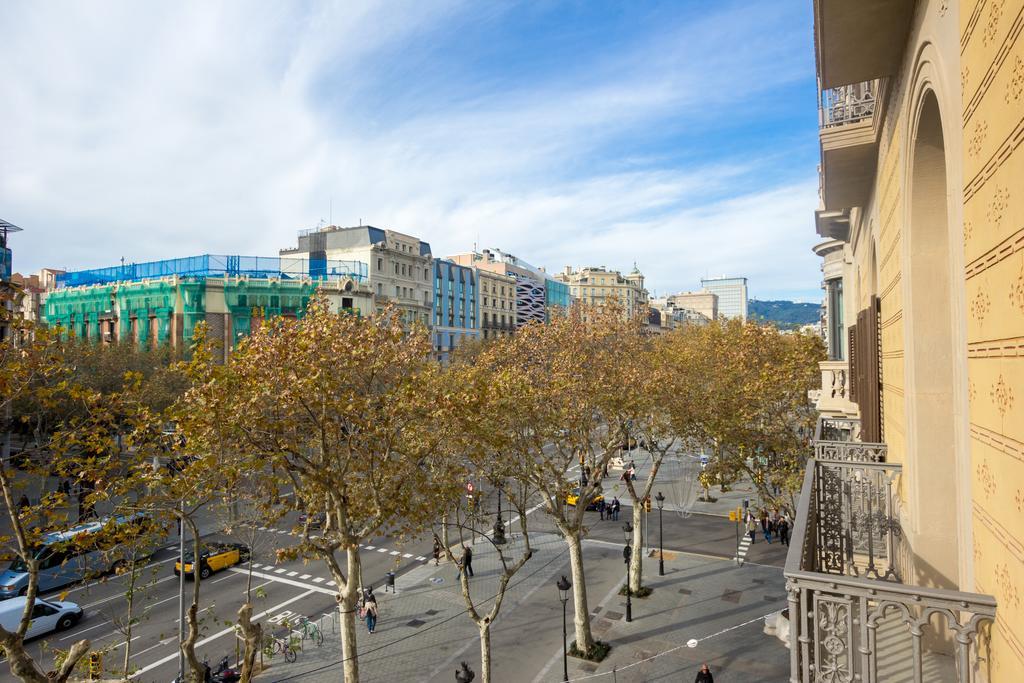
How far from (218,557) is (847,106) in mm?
23686

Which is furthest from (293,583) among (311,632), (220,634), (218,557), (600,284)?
(600,284)

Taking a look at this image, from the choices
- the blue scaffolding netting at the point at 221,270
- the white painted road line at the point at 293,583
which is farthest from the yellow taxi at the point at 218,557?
the blue scaffolding netting at the point at 221,270

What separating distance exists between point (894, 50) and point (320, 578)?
22159mm

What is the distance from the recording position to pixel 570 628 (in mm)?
17797

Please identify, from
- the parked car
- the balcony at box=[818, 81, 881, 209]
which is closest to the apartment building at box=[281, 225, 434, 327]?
the parked car

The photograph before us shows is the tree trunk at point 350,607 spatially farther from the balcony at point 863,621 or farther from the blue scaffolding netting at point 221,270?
the blue scaffolding netting at point 221,270

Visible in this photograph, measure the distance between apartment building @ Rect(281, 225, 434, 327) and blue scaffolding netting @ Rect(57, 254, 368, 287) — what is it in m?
1.26

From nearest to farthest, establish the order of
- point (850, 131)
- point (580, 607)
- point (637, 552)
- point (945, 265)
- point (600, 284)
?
point (945, 265), point (850, 131), point (580, 607), point (637, 552), point (600, 284)

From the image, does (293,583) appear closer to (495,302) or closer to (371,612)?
(371,612)

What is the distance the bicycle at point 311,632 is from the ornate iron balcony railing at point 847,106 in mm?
17298

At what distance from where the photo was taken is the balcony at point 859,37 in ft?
18.3

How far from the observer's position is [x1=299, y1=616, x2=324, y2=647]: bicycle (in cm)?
1704

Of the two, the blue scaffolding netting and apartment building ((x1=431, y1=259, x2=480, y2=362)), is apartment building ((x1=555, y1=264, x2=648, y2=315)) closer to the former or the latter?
→ apartment building ((x1=431, y1=259, x2=480, y2=362))

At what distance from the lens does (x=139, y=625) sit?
18156mm
